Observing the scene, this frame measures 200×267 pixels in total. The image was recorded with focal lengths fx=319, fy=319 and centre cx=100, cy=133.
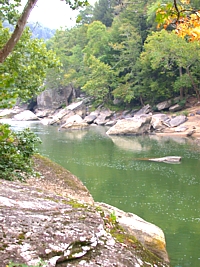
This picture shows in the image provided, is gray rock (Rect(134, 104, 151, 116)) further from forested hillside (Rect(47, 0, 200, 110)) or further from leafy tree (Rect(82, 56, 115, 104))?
leafy tree (Rect(82, 56, 115, 104))

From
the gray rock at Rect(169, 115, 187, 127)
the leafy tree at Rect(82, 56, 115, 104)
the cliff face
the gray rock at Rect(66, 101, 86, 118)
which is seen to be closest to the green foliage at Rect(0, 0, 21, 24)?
the cliff face

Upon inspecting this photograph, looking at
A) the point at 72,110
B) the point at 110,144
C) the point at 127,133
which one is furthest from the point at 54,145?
the point at 72,110

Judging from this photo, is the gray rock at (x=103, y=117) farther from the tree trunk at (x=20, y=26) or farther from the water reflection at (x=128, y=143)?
the tree trunk at (x=20, y=26)

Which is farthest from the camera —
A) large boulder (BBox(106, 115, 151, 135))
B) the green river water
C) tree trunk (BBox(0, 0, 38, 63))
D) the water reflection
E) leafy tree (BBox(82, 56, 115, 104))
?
leafy tree (BBox(82, 56, 115, 104))

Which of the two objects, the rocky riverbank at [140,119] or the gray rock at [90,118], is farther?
the gray rock at [90,118]

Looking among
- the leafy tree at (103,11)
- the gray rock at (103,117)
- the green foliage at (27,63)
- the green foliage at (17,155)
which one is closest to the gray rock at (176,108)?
the gray rock at (103,117)

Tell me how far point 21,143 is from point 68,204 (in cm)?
332

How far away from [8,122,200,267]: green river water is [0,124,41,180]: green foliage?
528 centimetres

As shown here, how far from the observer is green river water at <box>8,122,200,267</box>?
470 inches

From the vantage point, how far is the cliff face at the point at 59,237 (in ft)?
13.0

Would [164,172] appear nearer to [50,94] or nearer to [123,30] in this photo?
[123,30]

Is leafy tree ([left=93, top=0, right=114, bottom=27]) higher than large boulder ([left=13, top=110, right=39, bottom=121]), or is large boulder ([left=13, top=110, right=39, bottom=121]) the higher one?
leafy tree ([left=93, top=0, right=114, bottom=27])

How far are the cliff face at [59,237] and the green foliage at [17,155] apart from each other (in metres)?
2.05

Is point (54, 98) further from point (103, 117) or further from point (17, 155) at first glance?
point (17, 155)
